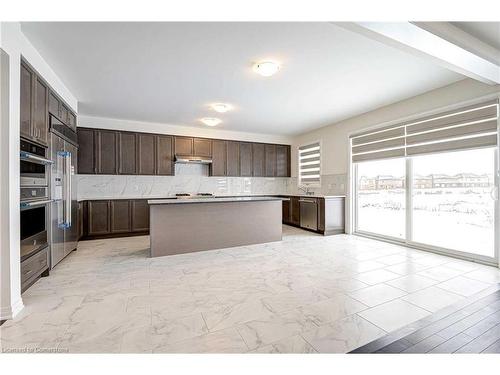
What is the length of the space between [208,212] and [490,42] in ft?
13.5

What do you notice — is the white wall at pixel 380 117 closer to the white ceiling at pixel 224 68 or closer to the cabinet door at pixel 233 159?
the white ceiling at pixel 224 68

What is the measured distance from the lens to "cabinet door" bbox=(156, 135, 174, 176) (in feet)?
18.2

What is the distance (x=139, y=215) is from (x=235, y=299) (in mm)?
3735

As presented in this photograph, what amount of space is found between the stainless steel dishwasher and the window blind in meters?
1.49

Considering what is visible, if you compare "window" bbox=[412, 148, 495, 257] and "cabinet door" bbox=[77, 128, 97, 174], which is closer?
"window" bbox=[412, 148, 495, 257]

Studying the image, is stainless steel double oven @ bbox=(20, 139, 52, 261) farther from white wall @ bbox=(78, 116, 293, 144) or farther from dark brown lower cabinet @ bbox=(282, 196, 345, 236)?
dark brown lower cabinet @ bbox=(282, 196, 345, 236)

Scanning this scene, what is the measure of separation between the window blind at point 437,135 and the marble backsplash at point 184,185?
109 centimetres

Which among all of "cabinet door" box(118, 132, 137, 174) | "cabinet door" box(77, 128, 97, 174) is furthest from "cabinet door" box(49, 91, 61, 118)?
"cabinet door" box(118, 132, 137, 174)

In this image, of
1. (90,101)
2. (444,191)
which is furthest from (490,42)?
(90,101)

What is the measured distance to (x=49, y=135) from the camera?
2.84 m

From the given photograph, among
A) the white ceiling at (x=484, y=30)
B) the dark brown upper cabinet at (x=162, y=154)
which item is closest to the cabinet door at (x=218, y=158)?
the dark brown upper cabinet at (x=162, y=154)

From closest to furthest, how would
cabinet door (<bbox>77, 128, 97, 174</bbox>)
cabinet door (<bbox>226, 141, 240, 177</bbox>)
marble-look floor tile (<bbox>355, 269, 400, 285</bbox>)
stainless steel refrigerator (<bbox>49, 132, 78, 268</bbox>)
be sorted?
marble-look floor tile (<bbox>355, 269, 400, 285</bbox>), stainless steel refrigerator (<bbox>49, 132, 78, 268</bbox>), cabinet door (<bbox>77, 128, 97, 174</bbox>), cabinet door (<bbox>226, 141, 240, 177</bbox>)

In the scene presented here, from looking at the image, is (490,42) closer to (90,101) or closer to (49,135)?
(49,135)
